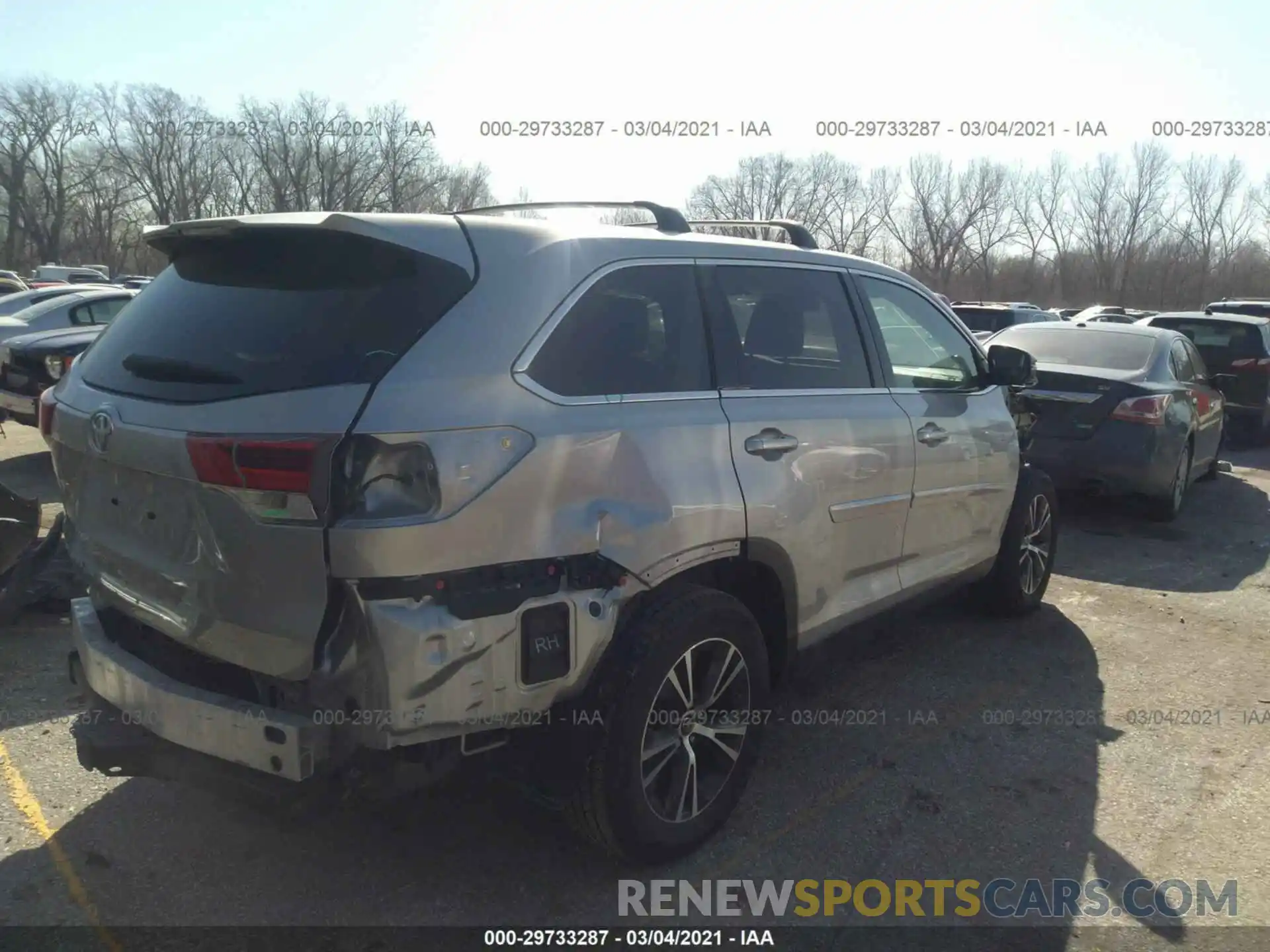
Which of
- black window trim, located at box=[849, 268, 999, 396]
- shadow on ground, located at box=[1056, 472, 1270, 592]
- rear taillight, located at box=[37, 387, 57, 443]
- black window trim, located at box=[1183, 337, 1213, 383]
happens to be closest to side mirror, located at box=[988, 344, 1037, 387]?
black window trim, located at box=[849, 268, 999, 396]

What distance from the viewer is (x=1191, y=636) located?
5.39 metres

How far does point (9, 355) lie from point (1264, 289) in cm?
6446

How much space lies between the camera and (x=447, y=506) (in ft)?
7.64

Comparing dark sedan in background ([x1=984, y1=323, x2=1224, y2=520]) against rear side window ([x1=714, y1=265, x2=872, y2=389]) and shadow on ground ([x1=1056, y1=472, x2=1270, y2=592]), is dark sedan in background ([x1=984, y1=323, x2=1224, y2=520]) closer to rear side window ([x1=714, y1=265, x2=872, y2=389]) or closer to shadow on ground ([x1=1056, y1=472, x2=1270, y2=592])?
shadow on ground ([x1=1056, y1=472, x2=1270, y2=592])

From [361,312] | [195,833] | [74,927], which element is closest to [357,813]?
[195,833]

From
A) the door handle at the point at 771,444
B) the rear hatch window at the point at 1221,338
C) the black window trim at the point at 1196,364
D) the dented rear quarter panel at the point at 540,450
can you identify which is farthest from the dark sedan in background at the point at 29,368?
the rear hatch window at the point at 1221,338

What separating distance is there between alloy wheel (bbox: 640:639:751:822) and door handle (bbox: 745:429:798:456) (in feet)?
2.06

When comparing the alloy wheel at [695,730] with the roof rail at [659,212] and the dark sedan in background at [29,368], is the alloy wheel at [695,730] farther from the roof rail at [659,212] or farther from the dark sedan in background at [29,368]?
the dark sedan in background at [29,368]

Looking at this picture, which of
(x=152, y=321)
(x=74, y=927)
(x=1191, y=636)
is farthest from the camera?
(x=1191, y=636)

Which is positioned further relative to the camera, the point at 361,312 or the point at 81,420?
the point at 81,420

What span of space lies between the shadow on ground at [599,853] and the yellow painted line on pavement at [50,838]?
27 millimetres

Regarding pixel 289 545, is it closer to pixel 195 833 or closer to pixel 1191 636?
pixel 195 833

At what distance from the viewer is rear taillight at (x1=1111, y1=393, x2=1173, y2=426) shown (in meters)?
7.38

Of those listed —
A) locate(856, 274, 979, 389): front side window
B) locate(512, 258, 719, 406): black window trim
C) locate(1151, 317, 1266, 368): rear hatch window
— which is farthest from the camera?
locate(1151, 317, 1266, 368): rear hatch window
